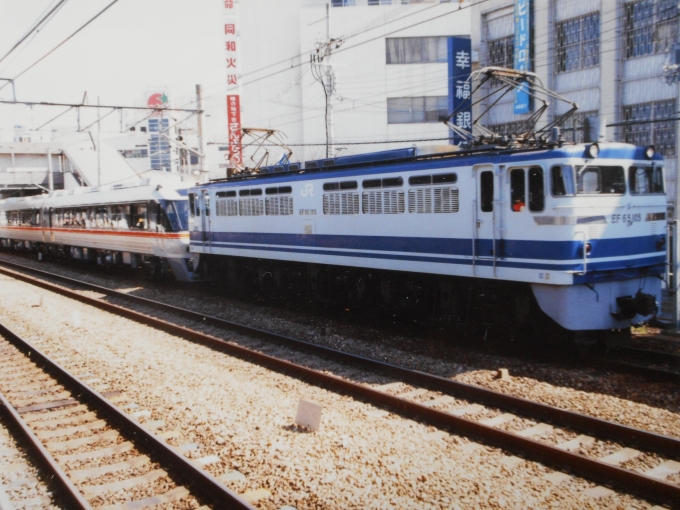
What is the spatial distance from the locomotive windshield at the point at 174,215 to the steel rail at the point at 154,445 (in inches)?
374

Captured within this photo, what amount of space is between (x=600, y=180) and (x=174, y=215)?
1405 cm

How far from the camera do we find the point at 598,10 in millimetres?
22781

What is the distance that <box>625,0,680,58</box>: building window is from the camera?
2091cm

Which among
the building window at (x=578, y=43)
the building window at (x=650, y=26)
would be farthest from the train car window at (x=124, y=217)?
the building window at (x=650, y=26)

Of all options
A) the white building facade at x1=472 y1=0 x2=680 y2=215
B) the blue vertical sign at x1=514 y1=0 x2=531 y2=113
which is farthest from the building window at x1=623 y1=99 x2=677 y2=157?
the blue vertical sign at x1=514 y1=0 x2=531 y2=113

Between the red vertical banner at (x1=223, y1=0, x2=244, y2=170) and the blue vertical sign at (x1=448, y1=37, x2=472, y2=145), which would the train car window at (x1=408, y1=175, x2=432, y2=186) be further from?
the red vertical banner at (x1=223, y1=0, x2=244, y2=170)

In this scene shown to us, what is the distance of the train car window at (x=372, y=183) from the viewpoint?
12.3m

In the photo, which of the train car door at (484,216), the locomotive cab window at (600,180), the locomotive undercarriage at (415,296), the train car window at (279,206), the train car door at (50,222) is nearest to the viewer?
the locomotive cab window at (600,180)

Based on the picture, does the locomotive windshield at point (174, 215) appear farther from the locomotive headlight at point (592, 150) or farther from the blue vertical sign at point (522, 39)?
the locomotive headlight at point (592, 150)

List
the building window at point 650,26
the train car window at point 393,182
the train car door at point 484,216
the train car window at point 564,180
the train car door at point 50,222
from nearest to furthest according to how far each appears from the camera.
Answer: the train car window at point 564,180
the train car door at point 484,216
the train car window at point 393,182
the building window at point 650,26
the train car door at point 50,222

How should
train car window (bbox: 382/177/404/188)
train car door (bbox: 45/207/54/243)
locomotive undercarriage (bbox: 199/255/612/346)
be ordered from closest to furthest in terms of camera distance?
locomotive undercarriage (bbox: 199/255/612/346), train car window (bbox: 382/177/404/188), train car door (bbox: 45/207/54/243)

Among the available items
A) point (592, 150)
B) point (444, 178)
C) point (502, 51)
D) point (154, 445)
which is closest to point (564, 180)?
point (592, 150)

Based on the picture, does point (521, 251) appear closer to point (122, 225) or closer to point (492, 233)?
point (492, 233)

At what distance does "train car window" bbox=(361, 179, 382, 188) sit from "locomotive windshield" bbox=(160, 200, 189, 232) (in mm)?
9277
